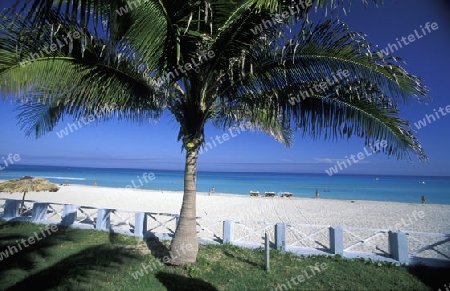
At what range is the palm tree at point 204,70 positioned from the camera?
2.90 meters

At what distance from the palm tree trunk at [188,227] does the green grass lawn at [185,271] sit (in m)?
0.20

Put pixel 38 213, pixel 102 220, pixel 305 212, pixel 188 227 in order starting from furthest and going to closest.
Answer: pixel 305 212 → pixel 38 213 → pixel 102 220 → pixel 188 227

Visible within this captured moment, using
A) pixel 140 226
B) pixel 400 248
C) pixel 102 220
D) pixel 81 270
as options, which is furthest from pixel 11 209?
pixel 400 248

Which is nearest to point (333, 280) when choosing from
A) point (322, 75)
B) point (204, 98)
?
point (322, 75)

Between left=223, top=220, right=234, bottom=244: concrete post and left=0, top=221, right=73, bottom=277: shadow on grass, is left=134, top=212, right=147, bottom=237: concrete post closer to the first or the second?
left=0, top=221, right=73, bottom=277: shadow on grass

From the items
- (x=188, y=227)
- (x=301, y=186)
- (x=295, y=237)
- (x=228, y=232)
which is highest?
(x=188, y=227)

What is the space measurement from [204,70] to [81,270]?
456 centimetres

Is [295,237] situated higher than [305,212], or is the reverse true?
[295,237]

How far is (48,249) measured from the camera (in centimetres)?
573

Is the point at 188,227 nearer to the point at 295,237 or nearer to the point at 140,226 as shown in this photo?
the point at 140,226

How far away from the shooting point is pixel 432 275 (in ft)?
16.0

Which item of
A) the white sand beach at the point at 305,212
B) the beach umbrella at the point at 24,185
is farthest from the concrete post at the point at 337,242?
the beach umbrella at the point at 24,185

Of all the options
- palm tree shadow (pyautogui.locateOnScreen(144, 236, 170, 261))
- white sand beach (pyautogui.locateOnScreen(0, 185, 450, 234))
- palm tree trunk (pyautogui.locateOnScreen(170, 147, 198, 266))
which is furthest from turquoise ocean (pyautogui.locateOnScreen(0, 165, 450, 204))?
palm tree trunk (pyautogui.locateOnScreen(170, 147, 198, 266))

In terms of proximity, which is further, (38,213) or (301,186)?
(301,186)
